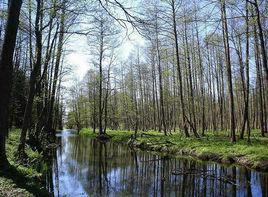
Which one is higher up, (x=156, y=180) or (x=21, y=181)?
(x=21, y=181)

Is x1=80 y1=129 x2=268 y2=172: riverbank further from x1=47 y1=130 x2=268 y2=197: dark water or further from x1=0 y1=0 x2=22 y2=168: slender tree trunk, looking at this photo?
x1=0 y1=0 x2=22 y2=168: slender tree trunk

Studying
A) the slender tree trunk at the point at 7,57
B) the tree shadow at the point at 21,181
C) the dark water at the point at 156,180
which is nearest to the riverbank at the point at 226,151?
the dark water at the point at 156,180

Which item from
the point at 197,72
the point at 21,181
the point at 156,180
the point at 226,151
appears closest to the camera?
the point at 21,181

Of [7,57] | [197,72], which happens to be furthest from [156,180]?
[197,72]

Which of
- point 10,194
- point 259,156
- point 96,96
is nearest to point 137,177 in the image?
point 259,156

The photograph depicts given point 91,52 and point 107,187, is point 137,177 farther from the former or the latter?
point 91,52

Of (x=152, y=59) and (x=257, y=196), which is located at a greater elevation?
(x=152, y=59)

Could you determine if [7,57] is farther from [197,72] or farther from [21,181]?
[197,72]

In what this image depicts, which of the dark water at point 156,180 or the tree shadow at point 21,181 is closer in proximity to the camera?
the tree shadow at point 21,181

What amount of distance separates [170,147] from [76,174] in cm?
913

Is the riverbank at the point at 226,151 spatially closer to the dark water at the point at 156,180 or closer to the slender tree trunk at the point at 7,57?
the dark water at the point at 156,180

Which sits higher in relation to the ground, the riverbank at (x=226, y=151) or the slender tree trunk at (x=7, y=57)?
the slender tree trunk at (x=7, y=57)

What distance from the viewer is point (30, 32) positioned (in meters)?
13.6

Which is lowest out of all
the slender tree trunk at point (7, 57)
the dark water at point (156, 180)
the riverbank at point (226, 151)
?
the dark water at point (156, 180)
